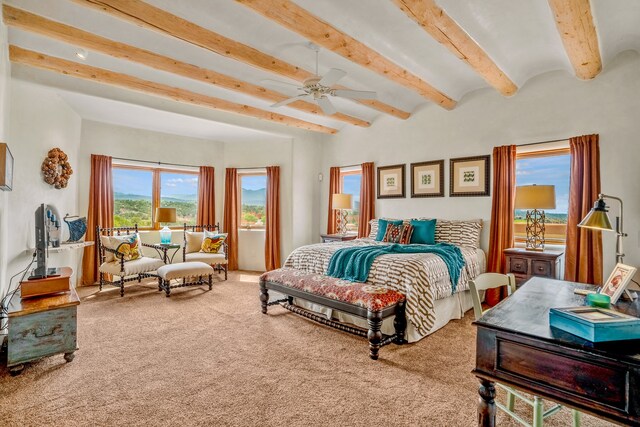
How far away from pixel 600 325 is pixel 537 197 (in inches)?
121

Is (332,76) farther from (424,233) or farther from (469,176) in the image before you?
(469,176)

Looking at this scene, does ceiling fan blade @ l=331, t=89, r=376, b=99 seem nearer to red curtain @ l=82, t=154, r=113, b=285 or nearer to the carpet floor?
the carpet floor

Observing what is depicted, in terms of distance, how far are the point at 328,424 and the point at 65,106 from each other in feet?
17.1

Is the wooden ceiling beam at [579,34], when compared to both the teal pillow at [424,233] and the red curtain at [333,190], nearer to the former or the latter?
the teal pillow at [424,233]

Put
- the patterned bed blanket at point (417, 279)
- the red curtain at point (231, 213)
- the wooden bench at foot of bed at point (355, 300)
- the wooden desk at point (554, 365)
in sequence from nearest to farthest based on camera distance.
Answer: the wooden desk at point (554, 365) < the wooden bench at foot of bed at point (355, 300) < the patterned bed blanket at point (417, 279) < the red curtain at point (231, 213)

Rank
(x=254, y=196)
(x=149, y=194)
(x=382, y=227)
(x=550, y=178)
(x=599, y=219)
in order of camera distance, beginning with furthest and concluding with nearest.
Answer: (x=254, y=196) → (x=149, y=194) → (x=382, y=227) → (x=550, y=178) → (x=599, y=219)

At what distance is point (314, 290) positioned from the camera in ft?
10.9

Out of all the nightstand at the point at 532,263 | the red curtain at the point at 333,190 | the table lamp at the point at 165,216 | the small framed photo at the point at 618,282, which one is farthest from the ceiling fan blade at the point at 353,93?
the table lamp at the point at 165,216

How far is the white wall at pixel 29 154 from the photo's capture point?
3441 mm

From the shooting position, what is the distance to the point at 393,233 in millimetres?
4598

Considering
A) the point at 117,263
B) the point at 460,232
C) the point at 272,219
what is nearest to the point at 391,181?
the point at 460,232

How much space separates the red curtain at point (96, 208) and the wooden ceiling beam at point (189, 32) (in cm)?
352

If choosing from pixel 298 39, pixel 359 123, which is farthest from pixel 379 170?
pixel 298 39

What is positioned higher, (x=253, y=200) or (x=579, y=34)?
(x=579, y=34)
